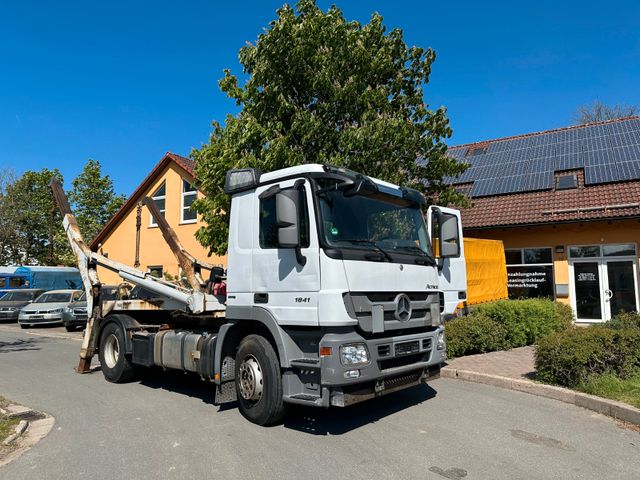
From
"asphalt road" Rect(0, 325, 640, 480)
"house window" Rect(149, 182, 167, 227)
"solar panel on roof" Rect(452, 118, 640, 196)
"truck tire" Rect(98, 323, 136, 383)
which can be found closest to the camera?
"asphalt road" Rect(0, 325, 640, 480)

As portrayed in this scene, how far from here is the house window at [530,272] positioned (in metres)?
14.8

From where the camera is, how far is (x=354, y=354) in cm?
484

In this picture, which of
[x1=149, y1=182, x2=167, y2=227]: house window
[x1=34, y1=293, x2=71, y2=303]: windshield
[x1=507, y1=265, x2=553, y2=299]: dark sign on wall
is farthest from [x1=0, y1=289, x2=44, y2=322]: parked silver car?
[x1=507, y1=265, x2=553, y2=299]: dark sign on wall

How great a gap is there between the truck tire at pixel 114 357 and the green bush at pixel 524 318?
7053 mm

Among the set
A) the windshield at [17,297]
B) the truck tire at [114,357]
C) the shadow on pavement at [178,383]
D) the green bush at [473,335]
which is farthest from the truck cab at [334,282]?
the windshield at [17,297]

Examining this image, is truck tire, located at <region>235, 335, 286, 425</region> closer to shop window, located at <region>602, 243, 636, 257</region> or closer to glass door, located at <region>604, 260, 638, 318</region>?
glass door, located at <region>604, 260, 638, 318</region>

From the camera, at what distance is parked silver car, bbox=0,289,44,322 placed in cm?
2391

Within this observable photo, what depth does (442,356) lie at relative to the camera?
5.98 meters

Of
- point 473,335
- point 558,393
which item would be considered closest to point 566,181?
point 473,335

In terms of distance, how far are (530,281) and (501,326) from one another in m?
5.70

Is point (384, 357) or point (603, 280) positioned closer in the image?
point (384, 357)

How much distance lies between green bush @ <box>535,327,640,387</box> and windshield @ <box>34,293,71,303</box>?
67.0ft

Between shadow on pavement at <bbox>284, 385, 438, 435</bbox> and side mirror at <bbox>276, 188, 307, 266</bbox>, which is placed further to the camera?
shadow on pavement at <bbox>284, 385, 438, 435</bbox>

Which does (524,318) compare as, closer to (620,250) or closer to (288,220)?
(620,250)
